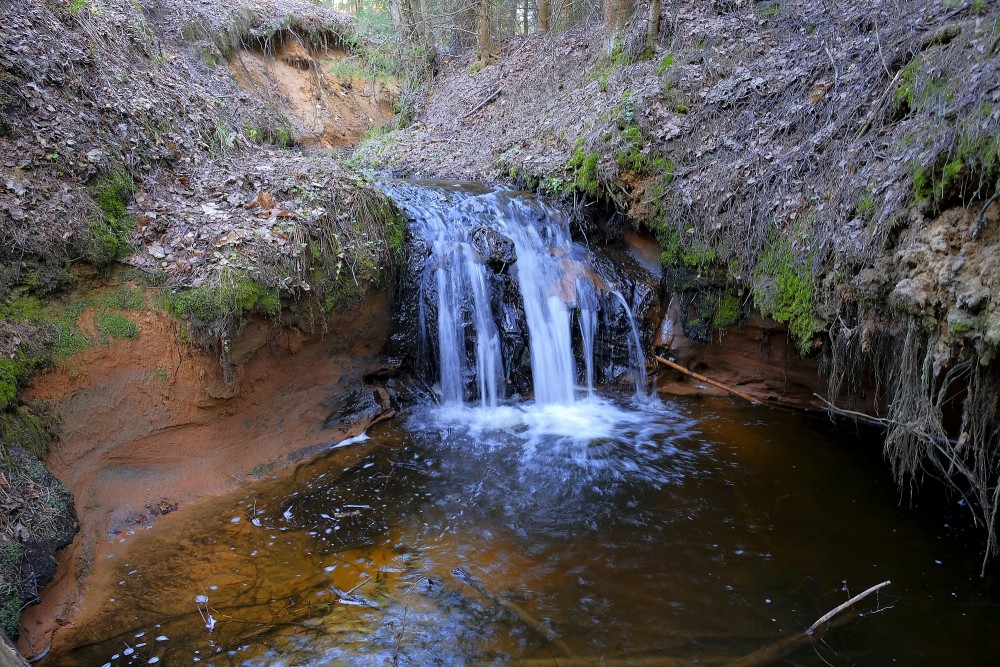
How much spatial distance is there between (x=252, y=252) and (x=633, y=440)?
14.1ft

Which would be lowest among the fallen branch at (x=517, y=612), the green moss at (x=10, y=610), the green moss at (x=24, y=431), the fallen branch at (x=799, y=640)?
the fallen branch at (x=799, y=640)

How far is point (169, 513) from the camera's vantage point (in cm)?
496

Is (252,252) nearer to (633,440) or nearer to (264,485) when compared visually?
(264,485)

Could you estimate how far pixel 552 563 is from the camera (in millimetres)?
4336

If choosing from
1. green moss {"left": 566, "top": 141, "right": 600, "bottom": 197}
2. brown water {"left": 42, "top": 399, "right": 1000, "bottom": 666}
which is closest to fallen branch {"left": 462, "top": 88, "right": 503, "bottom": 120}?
green moss {"left": 566, "top": 141, "right": 600, "bottom": 197}

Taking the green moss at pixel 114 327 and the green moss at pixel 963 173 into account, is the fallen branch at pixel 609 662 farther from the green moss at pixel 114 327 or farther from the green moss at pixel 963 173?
the green moss at pixel 114 327

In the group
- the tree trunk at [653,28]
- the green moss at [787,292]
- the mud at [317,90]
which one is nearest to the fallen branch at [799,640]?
the green moss at [787,292]

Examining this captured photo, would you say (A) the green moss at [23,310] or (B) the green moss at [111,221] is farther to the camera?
(B) the green moss at [111,221]

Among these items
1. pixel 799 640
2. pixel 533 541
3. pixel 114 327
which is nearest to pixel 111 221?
pixel 114 327

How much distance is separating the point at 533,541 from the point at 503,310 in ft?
11.0

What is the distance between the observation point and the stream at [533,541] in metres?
3.64

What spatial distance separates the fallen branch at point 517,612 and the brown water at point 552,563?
0.02 meters

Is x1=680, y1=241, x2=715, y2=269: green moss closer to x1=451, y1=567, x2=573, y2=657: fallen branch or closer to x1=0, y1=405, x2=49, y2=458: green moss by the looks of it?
x1=451, y1=567, x2=573, y2=657: fallen branch

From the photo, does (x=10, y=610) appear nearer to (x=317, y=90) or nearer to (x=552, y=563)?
(x=552, y=563)
